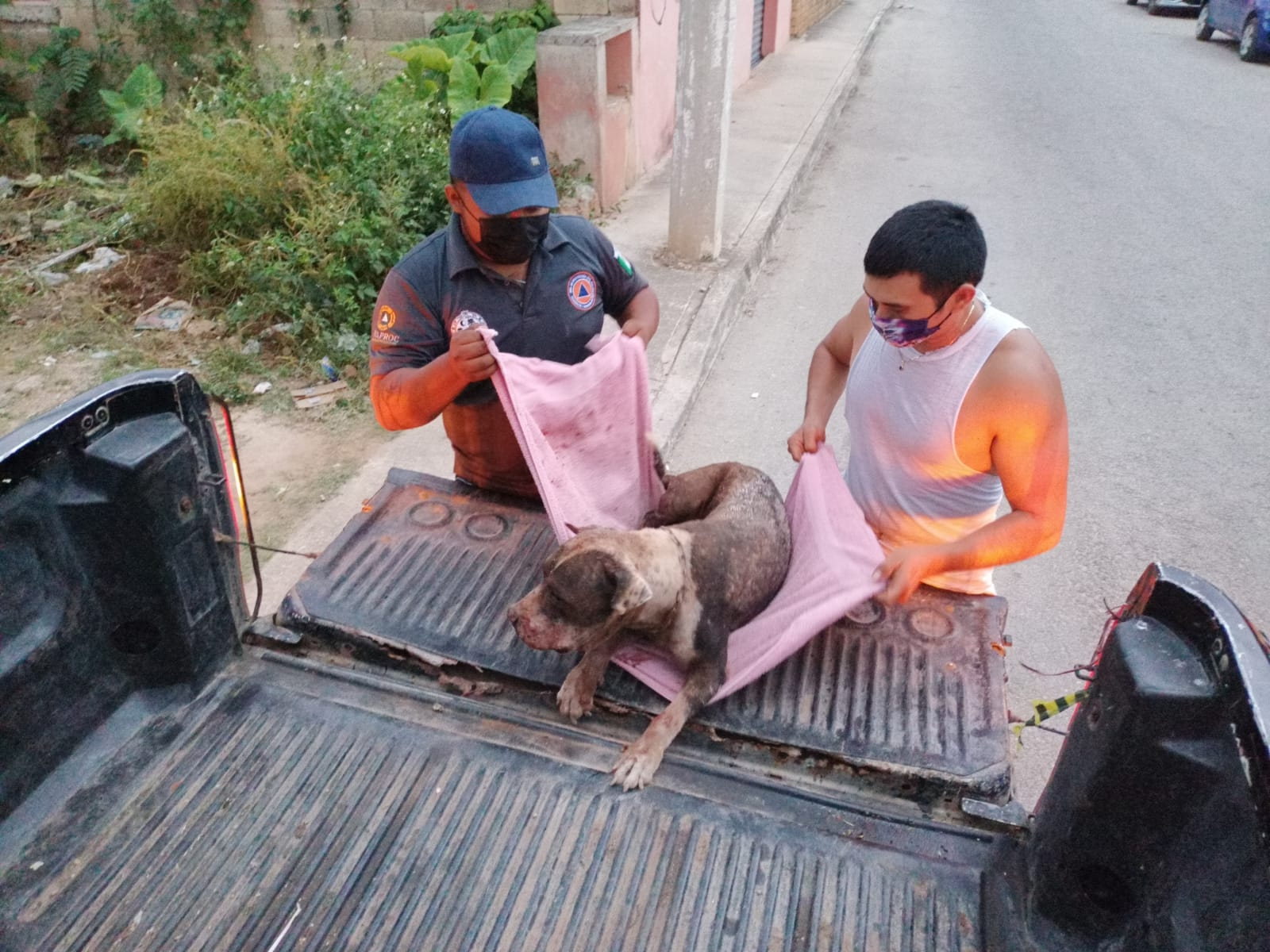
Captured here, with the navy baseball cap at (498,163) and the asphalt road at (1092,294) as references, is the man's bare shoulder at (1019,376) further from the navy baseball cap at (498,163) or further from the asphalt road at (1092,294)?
the asphalt road at (1092,294)

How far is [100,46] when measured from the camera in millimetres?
10258

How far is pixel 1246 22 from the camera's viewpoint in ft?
56.3

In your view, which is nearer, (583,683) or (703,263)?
(583,683)

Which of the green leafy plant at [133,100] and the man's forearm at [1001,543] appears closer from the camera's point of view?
the man's forearm at [1001,543]

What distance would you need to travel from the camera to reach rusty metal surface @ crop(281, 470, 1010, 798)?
2354 millimetres

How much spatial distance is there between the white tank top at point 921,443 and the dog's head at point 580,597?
3.01ft

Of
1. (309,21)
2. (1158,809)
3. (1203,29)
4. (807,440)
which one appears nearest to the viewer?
(1158,809)

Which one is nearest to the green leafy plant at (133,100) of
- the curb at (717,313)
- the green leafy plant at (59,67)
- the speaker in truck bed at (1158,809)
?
the green leafy plant at (59,67)

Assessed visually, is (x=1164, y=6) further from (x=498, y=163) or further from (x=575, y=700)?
(x=575, y=700)

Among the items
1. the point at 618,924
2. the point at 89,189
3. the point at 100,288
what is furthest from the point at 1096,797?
the point at 89,189

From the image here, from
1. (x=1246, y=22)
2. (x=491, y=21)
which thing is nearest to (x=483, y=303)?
(x=491, y=21)

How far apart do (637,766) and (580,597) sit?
0.46 meters

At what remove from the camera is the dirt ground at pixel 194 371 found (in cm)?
522

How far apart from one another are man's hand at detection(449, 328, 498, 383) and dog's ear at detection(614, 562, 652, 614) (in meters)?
0.73
